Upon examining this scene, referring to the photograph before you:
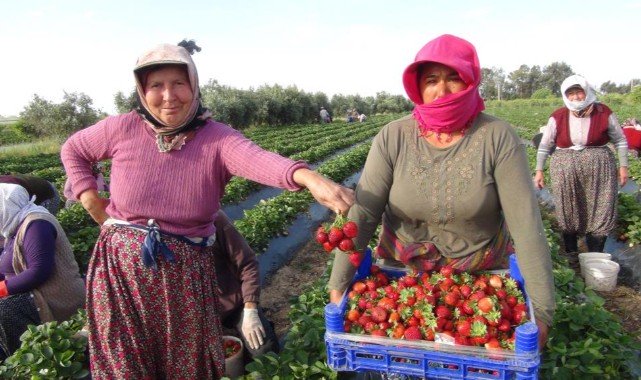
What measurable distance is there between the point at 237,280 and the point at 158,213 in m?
1.02

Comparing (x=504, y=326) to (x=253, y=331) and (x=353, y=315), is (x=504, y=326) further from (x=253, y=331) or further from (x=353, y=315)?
(x=253, y=331)

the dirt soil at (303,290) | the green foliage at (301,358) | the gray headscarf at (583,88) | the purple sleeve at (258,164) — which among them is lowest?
the dirt soil at (303,290)

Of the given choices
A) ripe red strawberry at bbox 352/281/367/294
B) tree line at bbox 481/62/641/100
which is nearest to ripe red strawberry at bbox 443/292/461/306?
ripe red strawberry at bbox 352/281/367/294

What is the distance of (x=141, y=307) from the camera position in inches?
73.9

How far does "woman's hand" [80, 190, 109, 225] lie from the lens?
6.70ft

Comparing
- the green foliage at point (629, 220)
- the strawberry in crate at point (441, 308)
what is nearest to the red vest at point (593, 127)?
the green foliage at point (629, 220)

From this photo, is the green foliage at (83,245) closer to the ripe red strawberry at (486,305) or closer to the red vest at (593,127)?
the ripe red strawberry at (486,305)

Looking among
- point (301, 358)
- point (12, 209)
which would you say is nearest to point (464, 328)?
point (301, 358)

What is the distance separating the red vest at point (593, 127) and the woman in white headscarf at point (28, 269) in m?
4.69

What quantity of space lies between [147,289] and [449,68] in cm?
157

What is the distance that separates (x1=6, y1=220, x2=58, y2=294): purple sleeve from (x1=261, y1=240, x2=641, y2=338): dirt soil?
1.89 meters

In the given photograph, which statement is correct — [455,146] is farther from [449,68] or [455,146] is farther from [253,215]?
[253,215]

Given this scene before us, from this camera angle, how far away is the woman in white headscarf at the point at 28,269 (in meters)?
2.82

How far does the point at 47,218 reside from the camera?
2938mm
